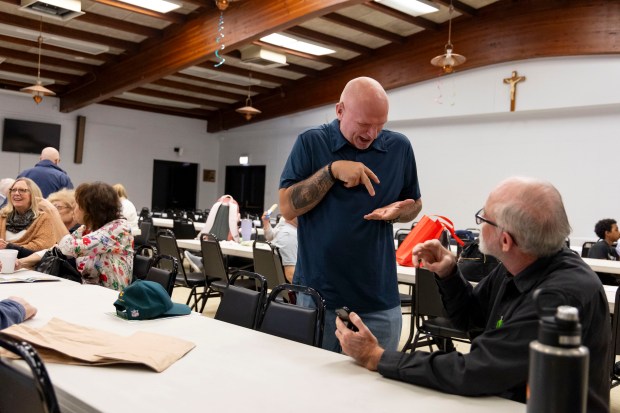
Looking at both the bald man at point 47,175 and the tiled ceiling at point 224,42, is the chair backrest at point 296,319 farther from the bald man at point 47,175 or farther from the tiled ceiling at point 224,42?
the tiled ceiling at point 224,42

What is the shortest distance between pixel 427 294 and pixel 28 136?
39.0 feet

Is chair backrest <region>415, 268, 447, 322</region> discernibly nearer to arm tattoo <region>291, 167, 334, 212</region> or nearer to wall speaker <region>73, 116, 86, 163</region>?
arm tattoo <region>291, 167, 334, 212</region>

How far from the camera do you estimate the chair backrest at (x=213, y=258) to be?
17.3 feet

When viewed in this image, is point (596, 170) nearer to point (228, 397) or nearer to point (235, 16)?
point (235, 16)

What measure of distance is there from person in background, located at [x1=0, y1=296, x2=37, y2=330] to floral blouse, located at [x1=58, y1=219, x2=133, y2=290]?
51.3 inches

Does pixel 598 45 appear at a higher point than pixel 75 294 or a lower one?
higher

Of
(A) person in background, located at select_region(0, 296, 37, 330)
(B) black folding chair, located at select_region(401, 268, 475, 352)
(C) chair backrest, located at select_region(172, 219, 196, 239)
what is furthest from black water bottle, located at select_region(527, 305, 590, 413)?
(C) chair backrest, located at select_region(172, 219, 196, 239)

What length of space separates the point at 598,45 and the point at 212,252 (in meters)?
6.65

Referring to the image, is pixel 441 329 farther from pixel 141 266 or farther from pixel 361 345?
pixel 361 345

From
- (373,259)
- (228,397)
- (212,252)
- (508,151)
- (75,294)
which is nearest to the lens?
(228,397)

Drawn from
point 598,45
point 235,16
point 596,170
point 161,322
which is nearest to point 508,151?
point 596,170

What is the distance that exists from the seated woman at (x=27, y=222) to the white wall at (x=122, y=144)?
31.3 ft

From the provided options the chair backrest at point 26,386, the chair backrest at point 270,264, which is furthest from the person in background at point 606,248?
the chair backrest at point 26,386

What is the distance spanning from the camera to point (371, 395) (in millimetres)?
1536
